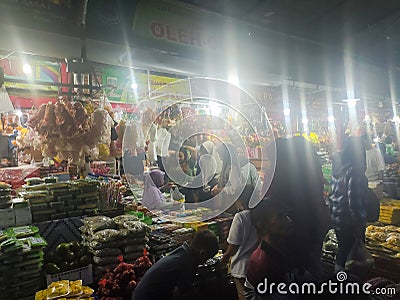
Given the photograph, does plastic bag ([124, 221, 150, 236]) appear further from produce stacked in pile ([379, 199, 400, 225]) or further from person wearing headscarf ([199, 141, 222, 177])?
produce stacked in pile ([379, 199, 400, 225])

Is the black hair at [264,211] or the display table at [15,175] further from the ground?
the display table at [15,175]

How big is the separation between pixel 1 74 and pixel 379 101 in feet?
10.9

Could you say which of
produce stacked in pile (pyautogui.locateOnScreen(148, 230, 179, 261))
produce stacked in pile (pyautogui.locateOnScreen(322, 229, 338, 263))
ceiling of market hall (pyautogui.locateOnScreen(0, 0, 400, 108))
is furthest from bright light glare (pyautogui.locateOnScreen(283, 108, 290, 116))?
produce stacked in pile (pyautogui.locateOnScreen(148, 230, 179, 261))

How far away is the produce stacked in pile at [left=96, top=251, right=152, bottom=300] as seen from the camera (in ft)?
6.07

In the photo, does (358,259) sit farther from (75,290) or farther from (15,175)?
(15,175)

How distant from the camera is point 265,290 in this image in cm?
168

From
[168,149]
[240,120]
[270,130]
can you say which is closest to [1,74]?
[168,149]

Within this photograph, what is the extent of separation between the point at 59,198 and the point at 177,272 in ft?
4.52

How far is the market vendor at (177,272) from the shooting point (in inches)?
66.1

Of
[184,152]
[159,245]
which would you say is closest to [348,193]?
[184,152]

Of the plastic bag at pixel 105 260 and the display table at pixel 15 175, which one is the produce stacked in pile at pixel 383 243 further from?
the display table at pixel 15 175

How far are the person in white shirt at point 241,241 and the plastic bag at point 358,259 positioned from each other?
63 centimetres

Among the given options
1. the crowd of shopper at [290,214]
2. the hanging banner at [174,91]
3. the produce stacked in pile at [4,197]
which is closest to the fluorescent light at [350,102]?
the crowd of shopper at [290,214]

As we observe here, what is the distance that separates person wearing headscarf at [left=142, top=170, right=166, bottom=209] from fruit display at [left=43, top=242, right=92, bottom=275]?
0.62 m
